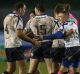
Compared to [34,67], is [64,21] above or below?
above

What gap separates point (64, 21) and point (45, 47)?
108 centimetres

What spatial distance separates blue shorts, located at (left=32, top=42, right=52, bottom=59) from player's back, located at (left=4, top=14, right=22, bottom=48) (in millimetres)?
410

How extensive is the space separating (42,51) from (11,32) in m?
0.82

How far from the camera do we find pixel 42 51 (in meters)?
9.87

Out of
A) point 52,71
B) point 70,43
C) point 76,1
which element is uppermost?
point 76,1

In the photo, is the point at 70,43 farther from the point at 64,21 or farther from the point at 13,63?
the point at 13,63

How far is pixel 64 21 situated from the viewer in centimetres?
903

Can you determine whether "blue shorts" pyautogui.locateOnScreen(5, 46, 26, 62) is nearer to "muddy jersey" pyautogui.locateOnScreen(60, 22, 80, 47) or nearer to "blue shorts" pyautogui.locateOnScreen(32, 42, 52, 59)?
"blue shorts" pyautogui.locateOnScreen(32, 42, 52, 59)

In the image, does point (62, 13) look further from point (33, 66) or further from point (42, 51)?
point (33, 66)

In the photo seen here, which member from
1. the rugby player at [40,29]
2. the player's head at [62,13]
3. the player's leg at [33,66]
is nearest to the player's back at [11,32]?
the rugby player at [40,29]

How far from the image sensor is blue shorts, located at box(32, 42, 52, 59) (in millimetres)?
9812

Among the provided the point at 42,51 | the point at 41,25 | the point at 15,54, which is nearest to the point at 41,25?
the point at 41,25

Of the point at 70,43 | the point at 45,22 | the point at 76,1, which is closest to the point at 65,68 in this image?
the point at 70,43

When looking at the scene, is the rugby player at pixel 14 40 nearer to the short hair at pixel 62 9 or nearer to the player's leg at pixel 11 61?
the player's leg at pixel 11 61
